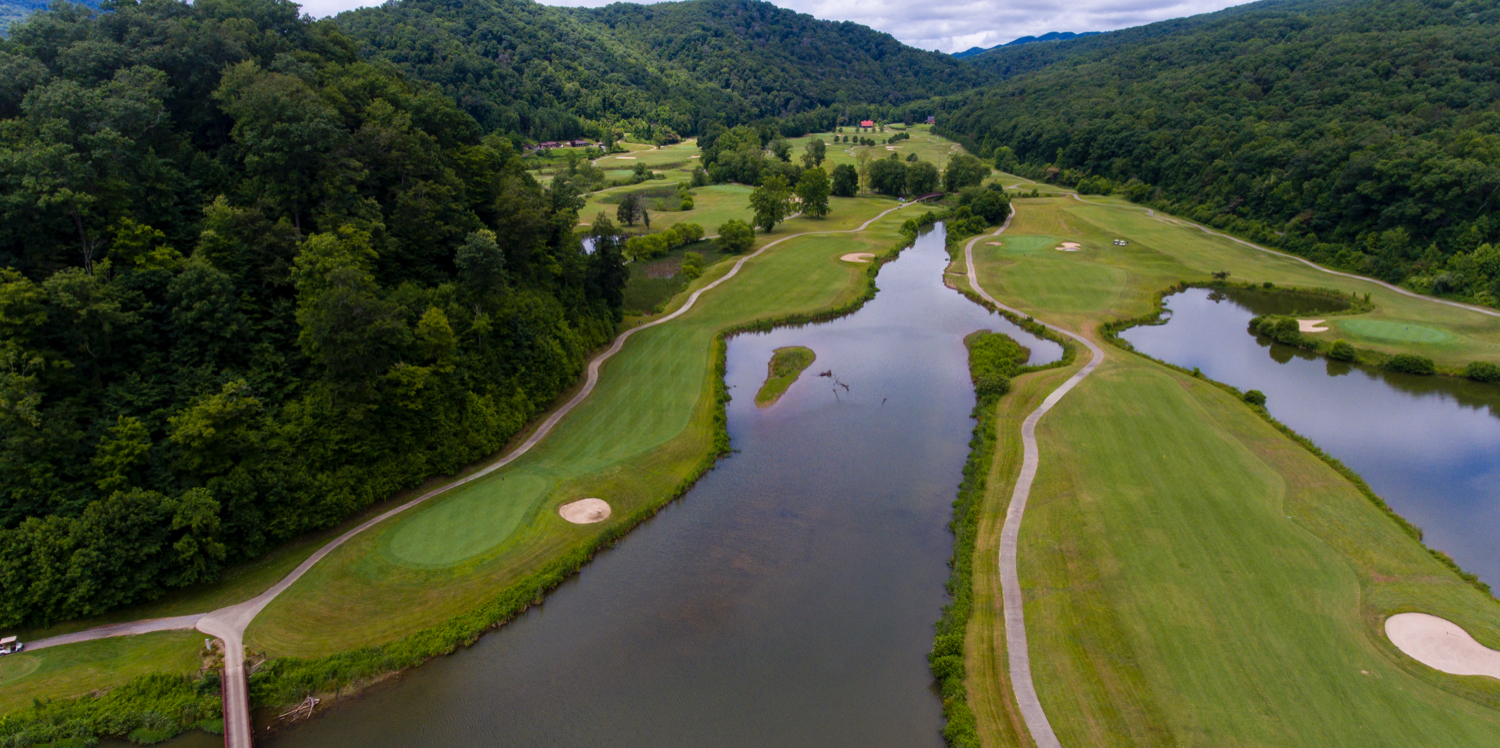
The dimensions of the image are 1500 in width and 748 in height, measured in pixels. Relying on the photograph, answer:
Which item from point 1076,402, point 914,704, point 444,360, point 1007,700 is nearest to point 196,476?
point 444,360

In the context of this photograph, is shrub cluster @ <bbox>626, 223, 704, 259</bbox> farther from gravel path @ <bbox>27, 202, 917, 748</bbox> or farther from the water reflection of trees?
the water reflection of trees

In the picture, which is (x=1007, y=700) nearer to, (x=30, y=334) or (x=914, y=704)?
(x=914, y=704)

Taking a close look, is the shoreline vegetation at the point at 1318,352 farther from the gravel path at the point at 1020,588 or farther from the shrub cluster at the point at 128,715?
the shrub cluster at the point at 128,715

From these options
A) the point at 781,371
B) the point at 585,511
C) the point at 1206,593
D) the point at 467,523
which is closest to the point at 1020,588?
the point at 1206,593

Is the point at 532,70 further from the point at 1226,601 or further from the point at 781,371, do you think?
the point at 1226,601

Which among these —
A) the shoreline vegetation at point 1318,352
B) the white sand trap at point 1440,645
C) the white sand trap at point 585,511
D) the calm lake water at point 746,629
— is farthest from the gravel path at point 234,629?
the shoreline vegetation at point 1318,352

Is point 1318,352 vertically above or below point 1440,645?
above

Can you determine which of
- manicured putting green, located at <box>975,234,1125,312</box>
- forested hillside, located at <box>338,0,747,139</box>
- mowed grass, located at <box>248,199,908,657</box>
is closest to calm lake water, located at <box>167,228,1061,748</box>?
mowed grass, located at <box>248,199,908,657</box>
